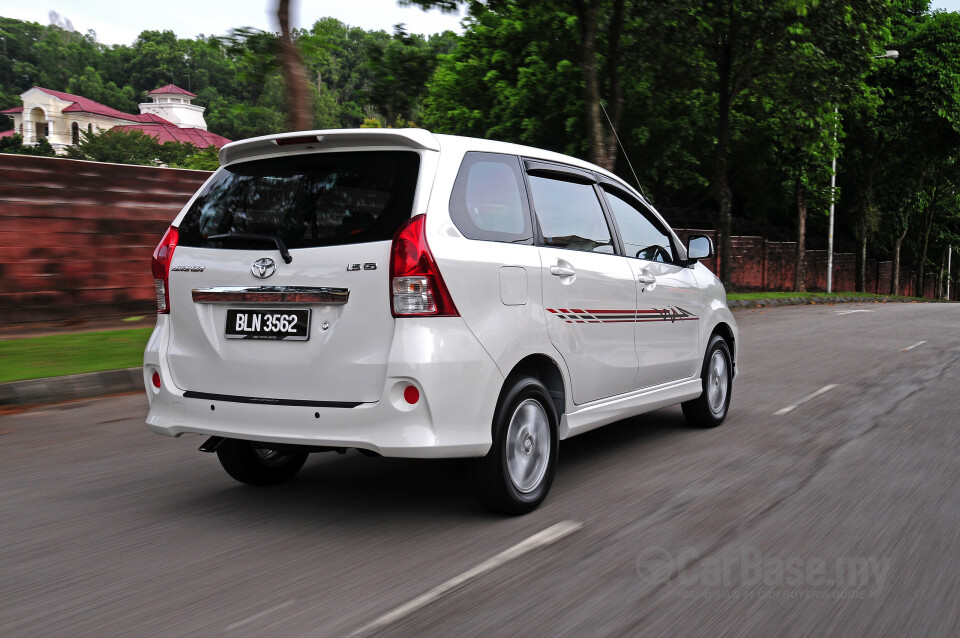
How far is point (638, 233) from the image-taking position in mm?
6273

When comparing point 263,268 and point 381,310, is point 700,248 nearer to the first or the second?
point 381,310

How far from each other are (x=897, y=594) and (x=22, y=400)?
7.27m

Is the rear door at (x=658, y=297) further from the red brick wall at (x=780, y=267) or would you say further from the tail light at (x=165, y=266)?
the red brick wall at (x=780, y=267)

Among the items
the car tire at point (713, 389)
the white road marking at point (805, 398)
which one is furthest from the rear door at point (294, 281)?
the white road marking at point (805, 398)

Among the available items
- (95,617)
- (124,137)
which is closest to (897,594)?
(95,617)

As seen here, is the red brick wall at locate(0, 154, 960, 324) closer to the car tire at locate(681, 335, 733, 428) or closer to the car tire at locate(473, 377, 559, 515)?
the car tire at locate(681, 335, 733, 428)

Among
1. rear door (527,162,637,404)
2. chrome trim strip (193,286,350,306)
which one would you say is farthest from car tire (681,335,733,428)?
chrome trim strip (193,286,350,306)

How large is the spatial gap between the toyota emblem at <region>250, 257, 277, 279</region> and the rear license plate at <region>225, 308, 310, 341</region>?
166 mm

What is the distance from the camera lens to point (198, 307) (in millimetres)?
4652

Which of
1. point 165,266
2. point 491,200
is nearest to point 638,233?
point 491,200

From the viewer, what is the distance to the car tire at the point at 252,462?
5.23 meters

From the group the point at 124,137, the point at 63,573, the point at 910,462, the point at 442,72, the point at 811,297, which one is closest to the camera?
the point at 63,573

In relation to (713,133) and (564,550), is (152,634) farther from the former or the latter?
(713,133)

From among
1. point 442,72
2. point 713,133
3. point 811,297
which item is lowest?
point 811,297
